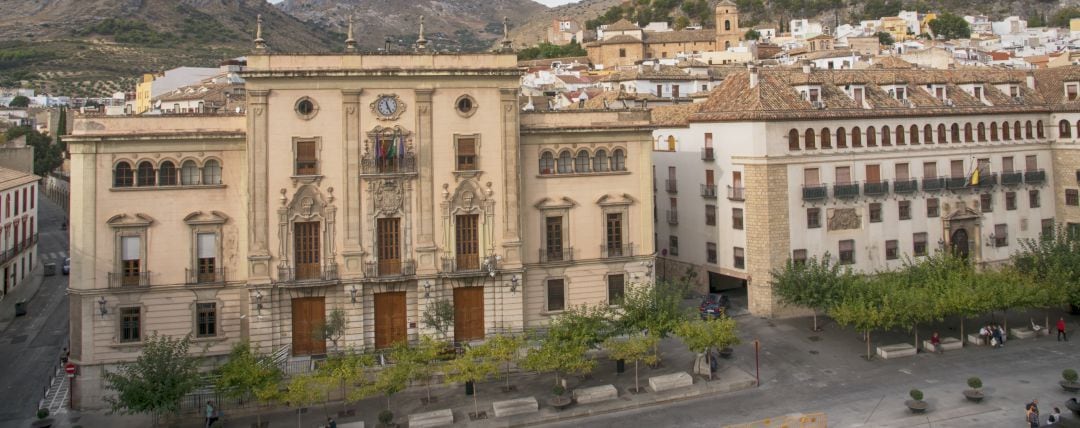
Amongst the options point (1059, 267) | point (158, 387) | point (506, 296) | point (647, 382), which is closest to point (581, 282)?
point (506, 296)

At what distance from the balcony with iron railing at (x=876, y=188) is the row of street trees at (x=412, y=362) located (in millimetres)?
13939

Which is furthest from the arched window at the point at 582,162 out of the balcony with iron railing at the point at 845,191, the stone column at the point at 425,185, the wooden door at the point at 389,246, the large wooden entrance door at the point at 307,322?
the balcony with iron railing at the point at 845,191

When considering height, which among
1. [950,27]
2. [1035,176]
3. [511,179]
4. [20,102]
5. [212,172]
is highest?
[950,27]

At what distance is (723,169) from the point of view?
43.9 metres

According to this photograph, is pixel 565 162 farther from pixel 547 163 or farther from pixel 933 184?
pixel 933 184

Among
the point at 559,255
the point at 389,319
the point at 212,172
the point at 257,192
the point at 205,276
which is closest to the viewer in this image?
the point at 257,192

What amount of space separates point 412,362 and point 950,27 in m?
134

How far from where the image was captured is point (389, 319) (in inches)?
1368

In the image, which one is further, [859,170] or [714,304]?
[859,170]

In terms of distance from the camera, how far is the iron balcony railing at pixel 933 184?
44.9 meters

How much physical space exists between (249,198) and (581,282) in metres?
14.5

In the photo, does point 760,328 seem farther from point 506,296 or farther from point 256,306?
point 256,306

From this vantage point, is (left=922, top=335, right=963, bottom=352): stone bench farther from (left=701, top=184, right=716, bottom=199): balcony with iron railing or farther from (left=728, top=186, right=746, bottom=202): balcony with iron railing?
(left=701, top=184, right=716, bottom=199): balcony with iron railing

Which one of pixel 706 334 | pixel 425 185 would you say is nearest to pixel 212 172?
pixel 425 185
